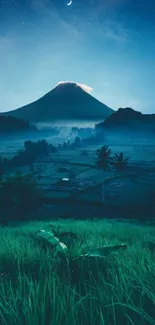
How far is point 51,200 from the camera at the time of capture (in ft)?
190

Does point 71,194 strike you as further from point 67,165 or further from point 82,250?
point 82,250

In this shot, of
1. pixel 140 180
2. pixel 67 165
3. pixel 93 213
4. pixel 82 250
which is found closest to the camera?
pixel 82 250

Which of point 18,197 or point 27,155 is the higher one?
point 27,155

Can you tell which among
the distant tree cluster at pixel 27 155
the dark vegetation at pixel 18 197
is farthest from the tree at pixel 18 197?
the distant tree cluster at pixel 27 155

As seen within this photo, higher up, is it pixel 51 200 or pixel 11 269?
pixel 11 269

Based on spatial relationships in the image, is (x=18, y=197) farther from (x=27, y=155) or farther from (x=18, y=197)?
(x=27, y=155)

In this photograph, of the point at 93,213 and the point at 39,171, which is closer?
the point at 93,213

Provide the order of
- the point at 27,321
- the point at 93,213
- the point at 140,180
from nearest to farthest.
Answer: the point at 27,321
the point at 93,213
the point at 140,180

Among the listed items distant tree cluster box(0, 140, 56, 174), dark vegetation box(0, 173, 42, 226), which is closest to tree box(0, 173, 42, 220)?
dark vegetation box(0, 173, 42, 226)

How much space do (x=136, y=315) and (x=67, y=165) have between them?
96799mm

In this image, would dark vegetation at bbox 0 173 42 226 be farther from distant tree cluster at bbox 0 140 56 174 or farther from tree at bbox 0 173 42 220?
distant tree cluster at bbox 0 140 56 174

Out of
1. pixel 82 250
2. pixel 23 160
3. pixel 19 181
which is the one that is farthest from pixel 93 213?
pixel 23 160

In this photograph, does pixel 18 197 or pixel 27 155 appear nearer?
pixel 18 197

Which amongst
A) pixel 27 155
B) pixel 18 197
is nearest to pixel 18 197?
pixel 18 197
